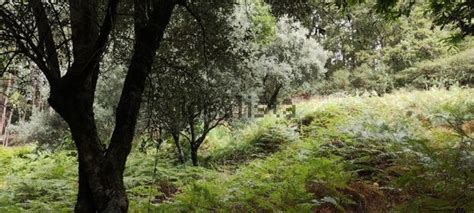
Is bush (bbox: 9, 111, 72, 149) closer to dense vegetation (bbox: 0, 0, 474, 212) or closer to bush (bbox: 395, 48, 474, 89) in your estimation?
dense vegetation (bbox: 0, 0, 474, 212)

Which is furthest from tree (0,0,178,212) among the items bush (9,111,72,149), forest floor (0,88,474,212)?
bush (9,111,72,149)

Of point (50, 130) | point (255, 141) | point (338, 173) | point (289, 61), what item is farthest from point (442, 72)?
point (338, 173)

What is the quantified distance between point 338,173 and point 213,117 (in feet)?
17.9

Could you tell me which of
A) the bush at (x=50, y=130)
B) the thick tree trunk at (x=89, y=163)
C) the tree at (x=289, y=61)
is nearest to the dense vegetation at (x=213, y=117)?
the thick tree trunk at (x=89, y=163)

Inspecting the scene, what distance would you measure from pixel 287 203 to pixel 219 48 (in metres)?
2.46

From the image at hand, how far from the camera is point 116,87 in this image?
12.6 m

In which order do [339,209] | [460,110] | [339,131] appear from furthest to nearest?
[460,110] → [339,131] → [339,209]

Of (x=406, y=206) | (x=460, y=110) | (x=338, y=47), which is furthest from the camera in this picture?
(x=338, y=47)

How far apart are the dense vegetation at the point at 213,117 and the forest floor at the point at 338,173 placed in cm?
3

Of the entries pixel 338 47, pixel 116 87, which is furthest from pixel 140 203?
pixel 338 47

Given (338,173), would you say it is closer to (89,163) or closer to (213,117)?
(89,163)

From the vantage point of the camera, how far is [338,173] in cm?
553

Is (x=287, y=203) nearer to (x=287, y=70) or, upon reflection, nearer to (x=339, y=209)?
(x=339, y=209)

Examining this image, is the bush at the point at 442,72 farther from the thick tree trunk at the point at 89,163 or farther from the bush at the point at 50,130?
the thick tree trunk at the point at 89,163
